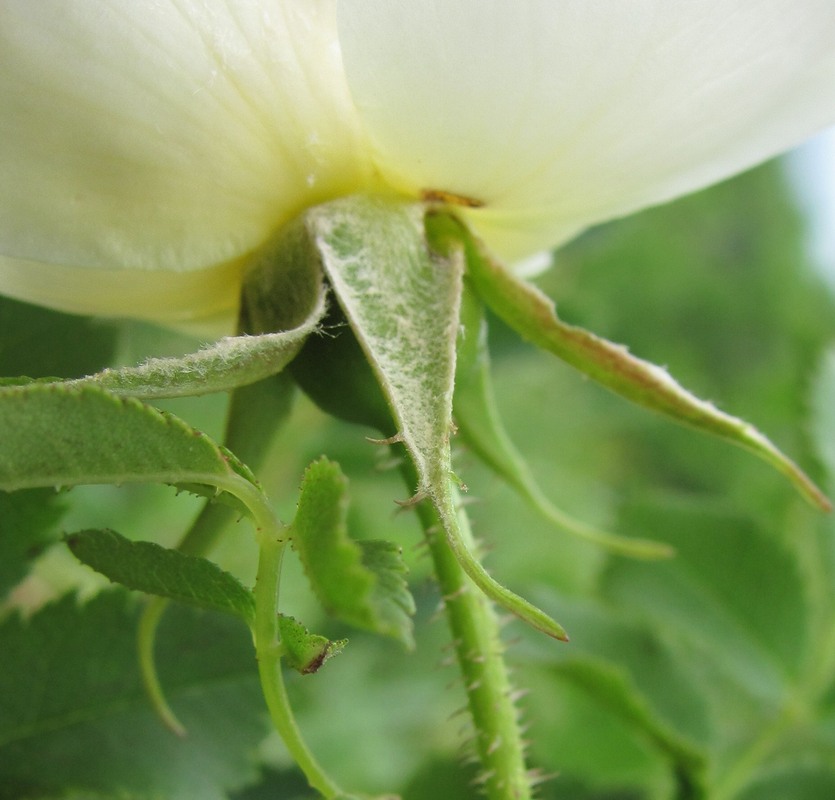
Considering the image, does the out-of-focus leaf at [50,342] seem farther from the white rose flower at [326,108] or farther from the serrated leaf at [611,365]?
the serrated leaf at [611,365]

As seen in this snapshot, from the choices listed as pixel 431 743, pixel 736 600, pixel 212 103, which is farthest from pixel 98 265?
pixel 431 743

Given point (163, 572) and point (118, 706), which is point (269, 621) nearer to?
point (163, 572)

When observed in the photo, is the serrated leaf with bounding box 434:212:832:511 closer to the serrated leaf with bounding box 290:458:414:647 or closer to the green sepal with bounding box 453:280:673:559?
the green sepal with bounding box 453:280:673:559

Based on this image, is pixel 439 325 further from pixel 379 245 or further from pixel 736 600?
pixel 736 600

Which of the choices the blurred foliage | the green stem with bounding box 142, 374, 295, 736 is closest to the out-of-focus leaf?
the blurred foliage

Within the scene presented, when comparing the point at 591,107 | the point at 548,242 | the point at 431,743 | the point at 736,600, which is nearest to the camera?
the point at 591,107

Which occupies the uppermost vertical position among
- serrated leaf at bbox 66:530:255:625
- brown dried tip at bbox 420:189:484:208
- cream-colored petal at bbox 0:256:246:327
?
brown dried tip at bbox 420:189:484:208
